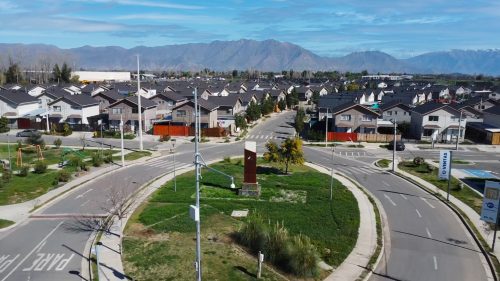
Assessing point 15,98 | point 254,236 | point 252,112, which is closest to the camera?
point 254,236

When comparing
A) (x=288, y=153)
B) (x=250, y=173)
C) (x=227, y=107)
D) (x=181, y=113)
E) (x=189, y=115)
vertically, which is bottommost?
(x=250, y=173)

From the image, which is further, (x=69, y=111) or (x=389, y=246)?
(x=69, y=111)

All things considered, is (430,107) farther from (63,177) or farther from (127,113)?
(63,177)

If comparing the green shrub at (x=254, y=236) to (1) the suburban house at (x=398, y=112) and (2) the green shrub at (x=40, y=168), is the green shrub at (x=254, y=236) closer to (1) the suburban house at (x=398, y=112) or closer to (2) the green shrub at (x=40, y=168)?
(2) the green shrub at (x=40, y=168)

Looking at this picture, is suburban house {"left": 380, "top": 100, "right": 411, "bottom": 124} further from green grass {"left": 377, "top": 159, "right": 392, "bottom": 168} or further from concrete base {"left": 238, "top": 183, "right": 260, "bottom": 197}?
concrete base {"left": 238, "top": 183, "right": 260, "bottom": 197}

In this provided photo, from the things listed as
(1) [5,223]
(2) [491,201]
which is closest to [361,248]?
(2) [491,201]

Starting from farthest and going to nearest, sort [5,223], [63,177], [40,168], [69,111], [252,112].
A: [252,112], [69,111], [40,168], [63,177], [5,223]

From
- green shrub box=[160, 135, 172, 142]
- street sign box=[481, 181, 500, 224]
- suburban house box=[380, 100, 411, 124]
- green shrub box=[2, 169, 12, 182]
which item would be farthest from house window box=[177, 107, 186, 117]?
street sign box=[481, 181, 500, 224]
